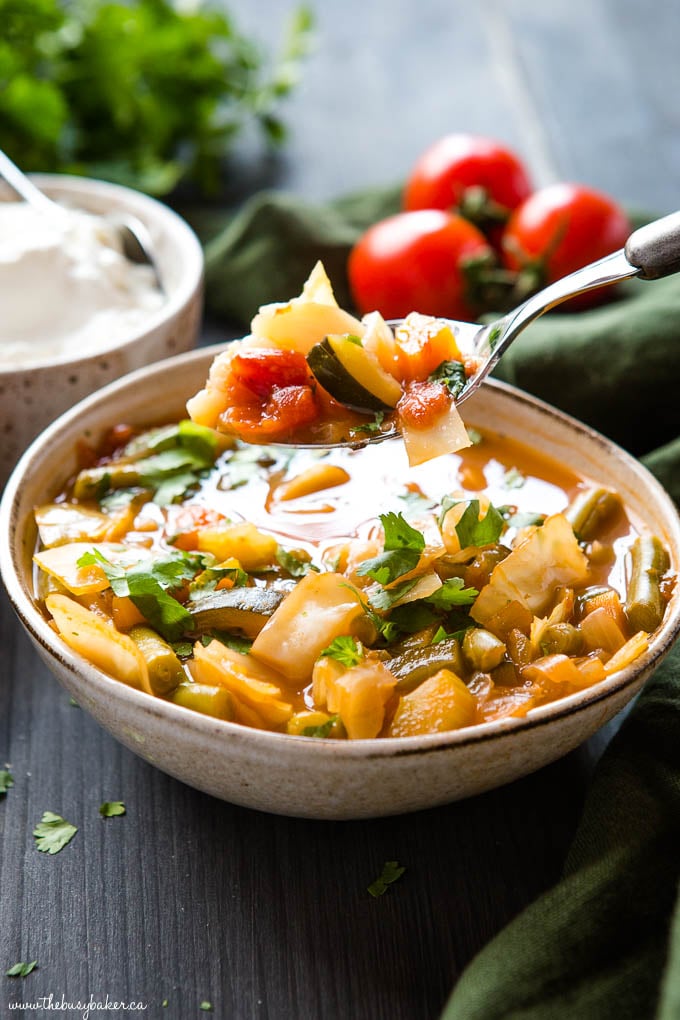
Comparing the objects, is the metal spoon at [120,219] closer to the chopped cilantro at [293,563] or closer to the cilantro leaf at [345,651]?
the chopped cilantro at [293,563]

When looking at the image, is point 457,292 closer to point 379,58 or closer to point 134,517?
point 134,517

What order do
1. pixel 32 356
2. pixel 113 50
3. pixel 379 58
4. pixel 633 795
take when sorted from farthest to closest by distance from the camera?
pixel 379 58 < pixel 113 50 < pixel 32 356 < pixel 633 795

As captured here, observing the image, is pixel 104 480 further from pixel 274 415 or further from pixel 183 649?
pixel 183 649

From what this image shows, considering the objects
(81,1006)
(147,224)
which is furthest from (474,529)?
(147,224)

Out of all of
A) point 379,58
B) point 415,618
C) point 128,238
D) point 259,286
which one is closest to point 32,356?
point 128,238

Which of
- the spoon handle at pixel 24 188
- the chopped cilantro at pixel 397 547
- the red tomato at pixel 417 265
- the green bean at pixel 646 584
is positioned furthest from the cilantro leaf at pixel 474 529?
the spoon handle at pixel 24 188

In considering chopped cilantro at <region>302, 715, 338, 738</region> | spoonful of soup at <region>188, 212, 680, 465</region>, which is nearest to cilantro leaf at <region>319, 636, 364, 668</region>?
chopped cilantro at <region>302, 715, 338, 738</region>
